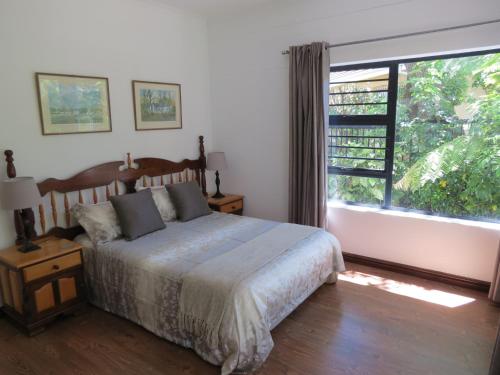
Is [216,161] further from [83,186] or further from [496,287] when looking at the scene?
[496,287]

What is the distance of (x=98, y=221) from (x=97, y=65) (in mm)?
1452

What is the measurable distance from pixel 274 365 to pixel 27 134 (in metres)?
2.58

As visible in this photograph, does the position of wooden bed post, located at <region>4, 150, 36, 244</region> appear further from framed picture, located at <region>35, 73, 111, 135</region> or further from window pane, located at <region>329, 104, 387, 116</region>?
window pane, located at <region>329, 104, 387, 116</region>

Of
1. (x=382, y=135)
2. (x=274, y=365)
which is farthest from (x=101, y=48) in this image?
(x=274, y=365)

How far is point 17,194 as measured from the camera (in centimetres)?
248

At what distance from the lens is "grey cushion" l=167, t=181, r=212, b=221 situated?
11.6 ft

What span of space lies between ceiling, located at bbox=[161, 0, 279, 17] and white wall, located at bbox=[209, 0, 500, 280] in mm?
126

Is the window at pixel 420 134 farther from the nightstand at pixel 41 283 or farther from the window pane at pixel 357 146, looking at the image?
the nightstand at pixel 41 283

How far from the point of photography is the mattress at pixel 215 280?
2125 millimetres

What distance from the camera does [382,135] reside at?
3.52 metres

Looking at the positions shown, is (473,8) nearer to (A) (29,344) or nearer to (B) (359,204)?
(B) (359,204)

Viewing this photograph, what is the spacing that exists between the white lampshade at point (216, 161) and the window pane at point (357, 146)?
49.8 inches

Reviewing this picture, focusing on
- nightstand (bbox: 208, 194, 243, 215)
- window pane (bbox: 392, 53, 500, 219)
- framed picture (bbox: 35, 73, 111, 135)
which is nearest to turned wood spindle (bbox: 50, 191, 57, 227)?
→ framed picture (bbox: 35, 73, 111, 135)

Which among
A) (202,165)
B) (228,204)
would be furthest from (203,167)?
(228,204)
